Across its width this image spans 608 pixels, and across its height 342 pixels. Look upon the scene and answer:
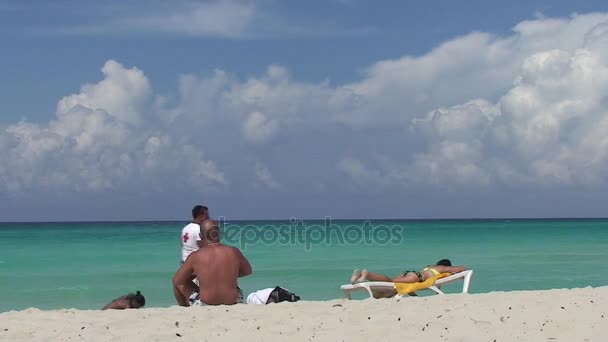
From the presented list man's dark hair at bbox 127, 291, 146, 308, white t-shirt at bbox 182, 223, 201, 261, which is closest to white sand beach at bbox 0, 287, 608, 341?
white t-shirt at bbox 182, 223, 201, 261

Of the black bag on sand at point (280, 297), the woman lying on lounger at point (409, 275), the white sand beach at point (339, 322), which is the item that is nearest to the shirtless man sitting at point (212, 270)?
the white sand beach at point (339, 322)

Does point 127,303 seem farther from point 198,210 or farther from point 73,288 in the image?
point 73,288

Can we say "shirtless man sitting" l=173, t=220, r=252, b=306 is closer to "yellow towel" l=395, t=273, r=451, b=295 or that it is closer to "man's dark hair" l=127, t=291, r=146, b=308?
"man's dark hair" l=127, t=291, r=146, b=308

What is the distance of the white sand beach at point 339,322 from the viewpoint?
565 centimetres

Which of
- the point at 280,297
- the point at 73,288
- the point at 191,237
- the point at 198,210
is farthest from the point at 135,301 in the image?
the point at 73,288

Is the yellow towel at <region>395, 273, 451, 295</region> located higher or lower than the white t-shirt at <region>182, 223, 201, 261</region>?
lower

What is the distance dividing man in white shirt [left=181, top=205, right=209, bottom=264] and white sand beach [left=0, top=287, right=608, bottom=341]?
982mm

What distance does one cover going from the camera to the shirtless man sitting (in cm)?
674

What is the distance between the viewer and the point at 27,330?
5.88 meters

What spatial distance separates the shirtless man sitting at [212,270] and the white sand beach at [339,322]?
13.1 inches

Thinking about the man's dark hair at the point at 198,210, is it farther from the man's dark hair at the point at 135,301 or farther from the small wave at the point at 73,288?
the small wave at the point at 73,288

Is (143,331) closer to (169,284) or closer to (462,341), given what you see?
(462,341)

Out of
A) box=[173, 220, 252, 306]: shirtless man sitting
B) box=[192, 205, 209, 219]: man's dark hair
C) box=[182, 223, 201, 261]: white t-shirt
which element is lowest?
box=[173, 220, 252, 306]: shirtless man sitting

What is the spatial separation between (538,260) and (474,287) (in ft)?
31.2
